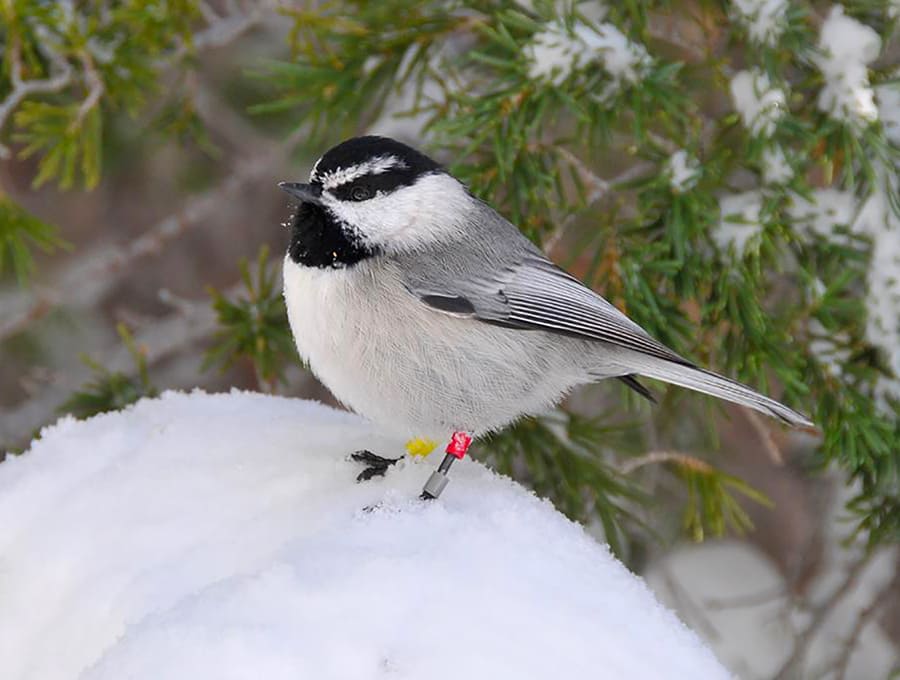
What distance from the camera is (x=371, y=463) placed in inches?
55.9

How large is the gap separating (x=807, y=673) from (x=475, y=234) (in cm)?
153

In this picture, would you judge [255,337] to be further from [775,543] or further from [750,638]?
[775,543]

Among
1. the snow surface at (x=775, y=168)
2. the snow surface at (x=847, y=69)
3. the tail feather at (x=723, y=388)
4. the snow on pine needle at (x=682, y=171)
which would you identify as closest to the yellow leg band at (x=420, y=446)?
the tail feather at (x=723, y=388)

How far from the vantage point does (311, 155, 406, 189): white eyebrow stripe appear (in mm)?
1486

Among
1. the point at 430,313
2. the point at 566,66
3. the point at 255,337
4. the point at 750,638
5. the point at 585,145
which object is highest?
the point at 566,66

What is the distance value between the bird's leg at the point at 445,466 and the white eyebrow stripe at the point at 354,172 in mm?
382

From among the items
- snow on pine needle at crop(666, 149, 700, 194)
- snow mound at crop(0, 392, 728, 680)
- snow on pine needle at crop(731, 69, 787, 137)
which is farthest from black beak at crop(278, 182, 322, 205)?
snow on pine needle at crop(731, 69, 787, 137)

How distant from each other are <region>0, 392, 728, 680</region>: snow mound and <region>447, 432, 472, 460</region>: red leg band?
0.11 feet

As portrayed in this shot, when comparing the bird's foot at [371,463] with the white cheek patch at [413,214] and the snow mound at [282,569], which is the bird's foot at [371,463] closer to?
the snow mound at [282,569]

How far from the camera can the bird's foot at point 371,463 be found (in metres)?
1.37

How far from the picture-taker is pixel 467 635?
3.15ft

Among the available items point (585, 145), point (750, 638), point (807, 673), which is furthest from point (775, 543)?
point (585, 145)

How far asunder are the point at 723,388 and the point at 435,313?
15.7 inches

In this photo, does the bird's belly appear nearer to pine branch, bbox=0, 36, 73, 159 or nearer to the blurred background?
the blurred background
